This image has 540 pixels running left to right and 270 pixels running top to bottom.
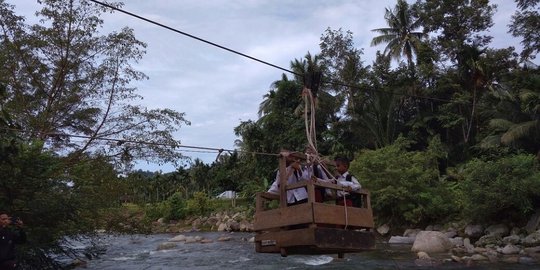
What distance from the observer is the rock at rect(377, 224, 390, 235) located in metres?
25.0

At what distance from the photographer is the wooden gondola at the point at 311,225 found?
230 inches

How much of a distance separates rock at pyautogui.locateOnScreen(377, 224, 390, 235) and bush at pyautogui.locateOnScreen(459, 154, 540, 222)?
16.0 feet

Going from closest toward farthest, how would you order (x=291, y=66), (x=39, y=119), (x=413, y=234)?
(x=39, y=119)
(x=413, y=234)
(x=291, y=66)

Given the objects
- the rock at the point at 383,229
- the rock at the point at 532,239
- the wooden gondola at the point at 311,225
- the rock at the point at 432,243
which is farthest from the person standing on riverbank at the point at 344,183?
the rock at the point at 383,229

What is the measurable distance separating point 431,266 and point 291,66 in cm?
2797

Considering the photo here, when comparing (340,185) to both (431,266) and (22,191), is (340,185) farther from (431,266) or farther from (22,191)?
(431,266)

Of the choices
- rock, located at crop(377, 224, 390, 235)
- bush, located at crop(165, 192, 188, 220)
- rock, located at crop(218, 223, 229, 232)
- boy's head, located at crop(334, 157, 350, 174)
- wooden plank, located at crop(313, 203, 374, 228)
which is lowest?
rock, located at crop(377, 224, 390, 235)

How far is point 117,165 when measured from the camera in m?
13.7

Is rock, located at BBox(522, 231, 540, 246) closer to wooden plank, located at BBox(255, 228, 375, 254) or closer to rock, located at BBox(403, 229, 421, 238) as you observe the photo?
rock, located at BBox(403, 229, 421, 238)

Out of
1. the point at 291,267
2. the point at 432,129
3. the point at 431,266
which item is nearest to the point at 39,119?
the point at 291,267

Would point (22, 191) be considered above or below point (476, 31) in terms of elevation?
below

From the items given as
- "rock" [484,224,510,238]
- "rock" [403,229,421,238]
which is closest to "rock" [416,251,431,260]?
"rock" [484,224,510,238]

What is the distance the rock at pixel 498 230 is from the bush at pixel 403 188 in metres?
2.97

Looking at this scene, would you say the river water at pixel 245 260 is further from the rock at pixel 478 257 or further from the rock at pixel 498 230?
the rock at pixel 498 230
